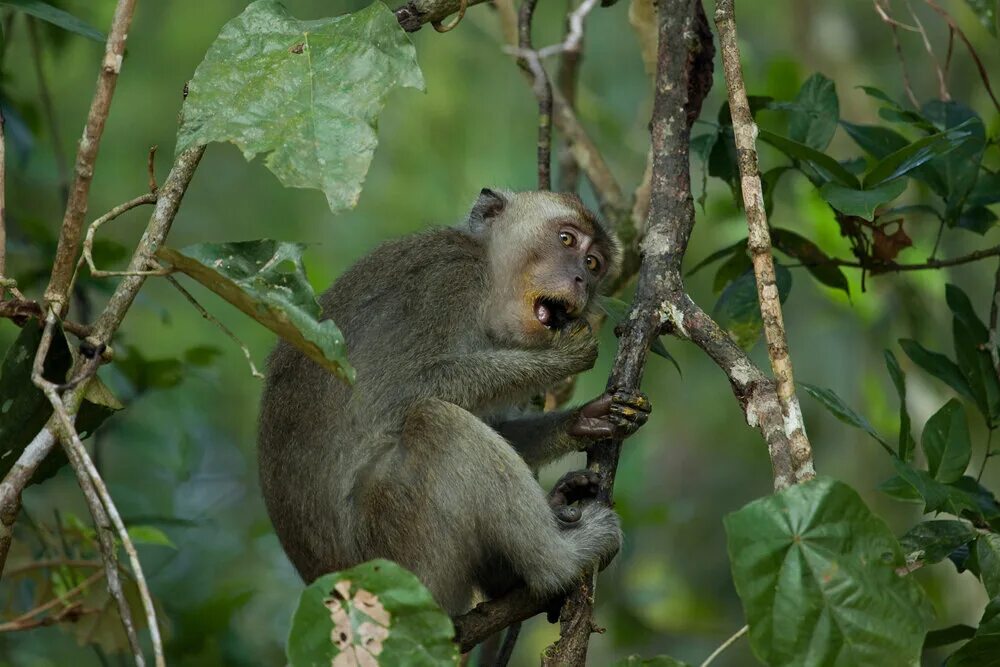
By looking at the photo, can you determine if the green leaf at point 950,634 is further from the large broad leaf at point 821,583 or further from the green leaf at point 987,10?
the green leaf at point 987,10

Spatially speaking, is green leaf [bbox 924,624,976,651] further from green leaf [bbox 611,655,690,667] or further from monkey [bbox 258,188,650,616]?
green leaf [bbox 611,655,690,667]

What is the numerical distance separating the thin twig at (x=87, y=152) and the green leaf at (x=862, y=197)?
7.56ft

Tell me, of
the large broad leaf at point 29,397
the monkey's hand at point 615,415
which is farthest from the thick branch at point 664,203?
the large broad leaf at point 29,397

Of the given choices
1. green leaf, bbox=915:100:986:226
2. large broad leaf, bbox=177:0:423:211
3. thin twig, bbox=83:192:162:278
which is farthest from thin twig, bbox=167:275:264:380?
green leaf, bbox=915:100:986:226

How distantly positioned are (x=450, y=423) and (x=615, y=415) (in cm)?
69

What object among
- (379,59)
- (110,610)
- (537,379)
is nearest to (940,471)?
(537,379)

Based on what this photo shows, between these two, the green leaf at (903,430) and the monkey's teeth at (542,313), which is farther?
the monkey's teeth at (542,313)

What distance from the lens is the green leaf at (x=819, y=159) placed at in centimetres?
412

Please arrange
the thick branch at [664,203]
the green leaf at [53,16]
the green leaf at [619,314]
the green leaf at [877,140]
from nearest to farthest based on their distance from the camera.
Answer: the green leaf at [53,16], the thick branch at [664,203], the green leaf at [619,314], the green leaf at [877,140]

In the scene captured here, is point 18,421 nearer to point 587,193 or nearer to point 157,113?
point 157,113

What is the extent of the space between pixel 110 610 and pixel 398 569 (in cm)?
302

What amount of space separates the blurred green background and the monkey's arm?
1913 millimetres

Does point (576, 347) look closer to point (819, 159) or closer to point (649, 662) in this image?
point (819, 159)

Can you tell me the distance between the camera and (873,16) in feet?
34.7
